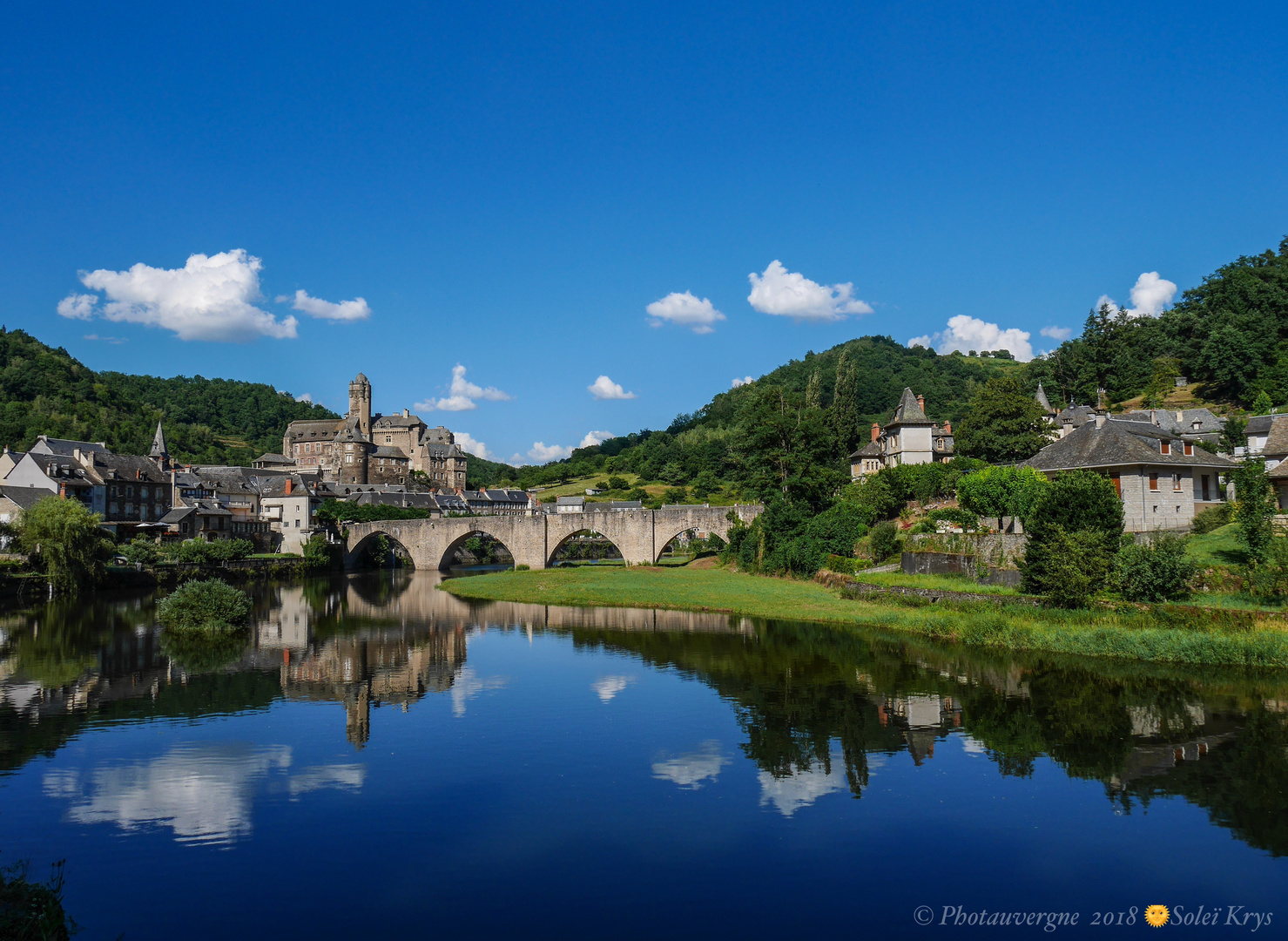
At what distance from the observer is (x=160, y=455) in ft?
305

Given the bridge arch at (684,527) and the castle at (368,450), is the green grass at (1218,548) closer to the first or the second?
the bridge arch at (684,527)

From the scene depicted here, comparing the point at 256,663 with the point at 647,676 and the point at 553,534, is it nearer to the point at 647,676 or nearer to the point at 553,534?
the point at 647,676

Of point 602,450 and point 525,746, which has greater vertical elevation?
point 602,450

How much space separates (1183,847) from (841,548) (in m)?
33.0

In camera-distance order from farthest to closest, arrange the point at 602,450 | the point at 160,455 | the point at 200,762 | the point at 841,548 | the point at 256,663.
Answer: the point at 602,450
the point at 160,455
the point at 841,548
the point at 256,663
the point at 200,762

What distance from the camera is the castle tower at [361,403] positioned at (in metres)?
135

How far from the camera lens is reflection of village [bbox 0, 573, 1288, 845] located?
16.6 m

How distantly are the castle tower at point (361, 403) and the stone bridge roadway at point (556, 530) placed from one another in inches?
2455

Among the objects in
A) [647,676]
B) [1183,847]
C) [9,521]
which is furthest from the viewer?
[9,521]

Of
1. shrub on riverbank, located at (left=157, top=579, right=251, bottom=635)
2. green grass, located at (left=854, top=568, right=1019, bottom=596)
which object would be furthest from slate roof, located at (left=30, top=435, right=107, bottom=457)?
green grass, located at (left=854, top=568, right=1019, bottom=596)

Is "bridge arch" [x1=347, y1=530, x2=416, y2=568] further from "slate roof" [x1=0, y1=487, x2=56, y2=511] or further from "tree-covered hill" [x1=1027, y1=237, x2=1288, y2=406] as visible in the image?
"tree-covered hill" [x1=1027, y1=237, x2=1288, y2=406]

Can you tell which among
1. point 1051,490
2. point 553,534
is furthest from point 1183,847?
point 553,534

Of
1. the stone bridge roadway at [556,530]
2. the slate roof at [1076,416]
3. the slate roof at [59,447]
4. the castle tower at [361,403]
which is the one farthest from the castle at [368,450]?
the slate roof at [1076,416]

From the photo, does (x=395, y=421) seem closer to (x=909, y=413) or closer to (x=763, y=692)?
(x=909, y=413)
